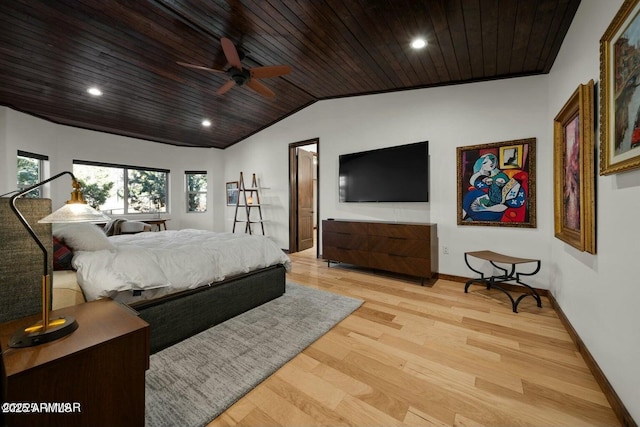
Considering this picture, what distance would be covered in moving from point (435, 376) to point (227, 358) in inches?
53.2

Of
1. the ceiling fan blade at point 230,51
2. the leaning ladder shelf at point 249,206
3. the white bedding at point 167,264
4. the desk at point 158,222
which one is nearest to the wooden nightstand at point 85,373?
the white bedding at point 167,264

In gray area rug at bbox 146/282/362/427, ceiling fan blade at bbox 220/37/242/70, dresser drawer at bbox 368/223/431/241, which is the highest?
ceiling fan blade at bbox 220/37/242/70

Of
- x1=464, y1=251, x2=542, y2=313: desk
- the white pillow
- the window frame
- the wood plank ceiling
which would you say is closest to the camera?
the white pillow

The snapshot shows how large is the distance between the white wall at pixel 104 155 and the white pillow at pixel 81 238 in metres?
3.29

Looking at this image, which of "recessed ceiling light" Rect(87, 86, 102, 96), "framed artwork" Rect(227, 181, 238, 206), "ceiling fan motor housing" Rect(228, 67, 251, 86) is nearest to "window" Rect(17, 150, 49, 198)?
"recessed ceiling light" Rect(87, 86, 102, 96)

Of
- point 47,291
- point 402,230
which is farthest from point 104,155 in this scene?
point 402,230

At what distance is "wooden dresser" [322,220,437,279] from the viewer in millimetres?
3250

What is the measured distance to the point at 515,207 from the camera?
3.03m

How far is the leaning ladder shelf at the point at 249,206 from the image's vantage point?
5785mm

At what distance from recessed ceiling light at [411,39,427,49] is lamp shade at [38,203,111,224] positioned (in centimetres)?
293

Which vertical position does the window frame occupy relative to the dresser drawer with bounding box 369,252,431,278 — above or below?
above

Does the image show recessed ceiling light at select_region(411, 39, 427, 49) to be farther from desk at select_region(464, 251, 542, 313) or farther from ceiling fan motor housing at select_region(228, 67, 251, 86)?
desk at select_region(464, 251, 542, 313)

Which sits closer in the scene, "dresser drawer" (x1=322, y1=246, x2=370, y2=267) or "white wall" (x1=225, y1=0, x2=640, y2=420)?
"white wall" (x1=225, y1=0, x2=640, y2=420)

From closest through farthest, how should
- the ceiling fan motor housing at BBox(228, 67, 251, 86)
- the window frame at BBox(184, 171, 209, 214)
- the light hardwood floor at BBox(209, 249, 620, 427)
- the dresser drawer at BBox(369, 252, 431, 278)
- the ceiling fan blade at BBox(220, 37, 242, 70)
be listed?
the light hardwood floor at BBox(209, 249, 620, 427) < the ceiling fan blade at BBox(220, 37, 242, 70) < the ceiling fan motor housing at BBox(228, 67, 251, 86) < the dresser drawer at BBox(369, 252, 431, 278) < the window frame at BBox(184, 171, 209, 214)
